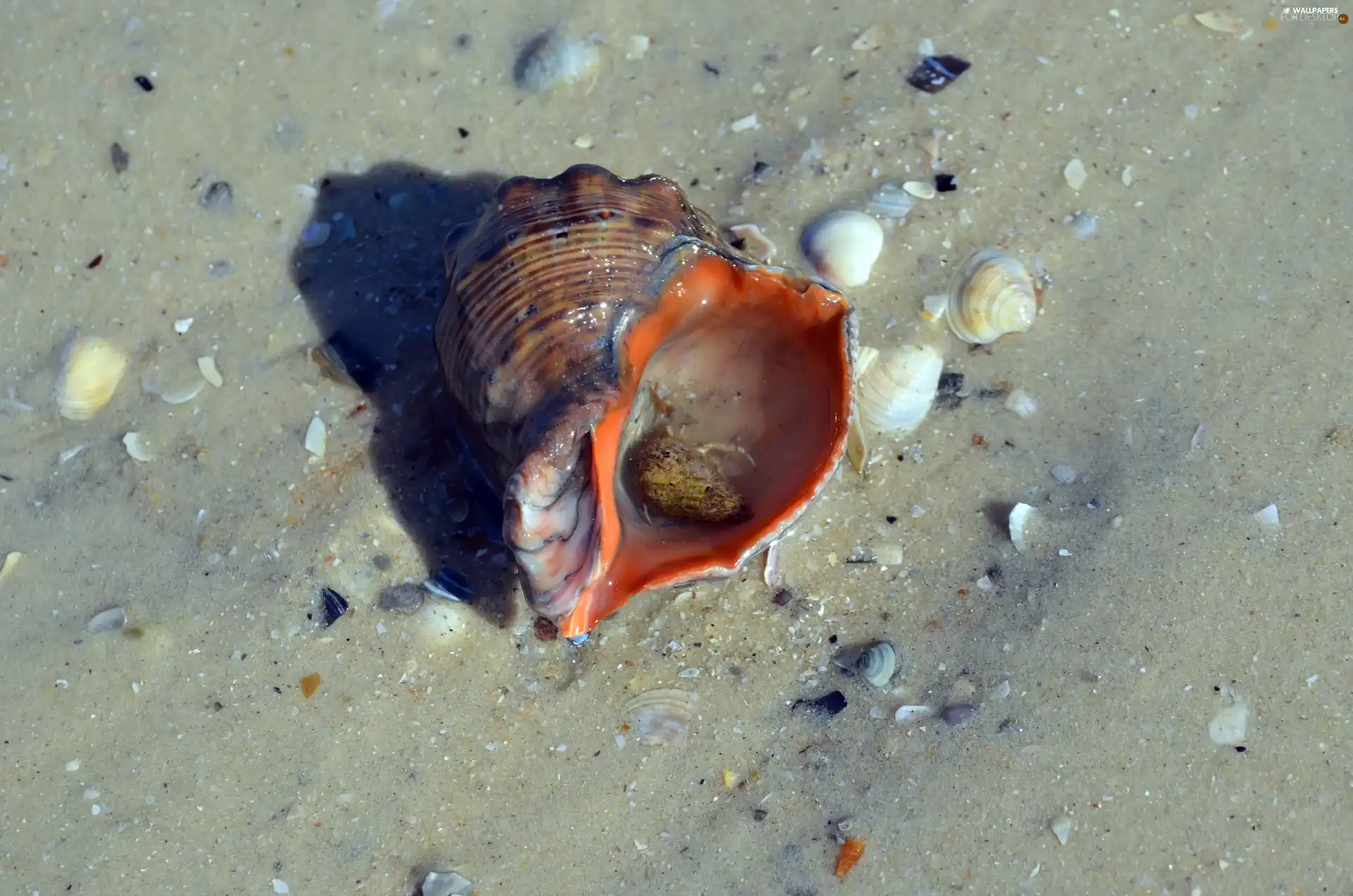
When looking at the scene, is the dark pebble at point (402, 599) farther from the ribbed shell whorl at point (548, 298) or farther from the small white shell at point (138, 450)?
the small white shell at point (138, 450)

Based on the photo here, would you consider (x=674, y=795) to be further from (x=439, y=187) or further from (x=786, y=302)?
(x=439, y=187)

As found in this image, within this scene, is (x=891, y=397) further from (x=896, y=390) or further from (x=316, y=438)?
(x=316, y=438)

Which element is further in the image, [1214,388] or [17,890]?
[1214,388]

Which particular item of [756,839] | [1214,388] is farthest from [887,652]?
[1214,388]

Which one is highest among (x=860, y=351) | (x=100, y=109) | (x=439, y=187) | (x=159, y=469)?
(x=100, y=109)

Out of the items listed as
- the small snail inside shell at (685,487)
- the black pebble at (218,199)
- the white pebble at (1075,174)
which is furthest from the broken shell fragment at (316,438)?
the white pebble at (1075,174)

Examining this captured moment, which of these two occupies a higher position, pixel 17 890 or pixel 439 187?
pixel 439 187

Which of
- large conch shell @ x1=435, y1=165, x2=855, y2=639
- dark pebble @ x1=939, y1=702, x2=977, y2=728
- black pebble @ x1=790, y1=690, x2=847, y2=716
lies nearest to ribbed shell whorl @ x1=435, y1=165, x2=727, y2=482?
large conch shell @ x1=435, y1=165, x2=855, y2=639

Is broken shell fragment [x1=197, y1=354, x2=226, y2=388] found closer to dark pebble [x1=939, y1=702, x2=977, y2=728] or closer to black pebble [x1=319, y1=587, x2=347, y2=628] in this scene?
black pebble [x1=319, y1=587, x2=347, y2=628]
